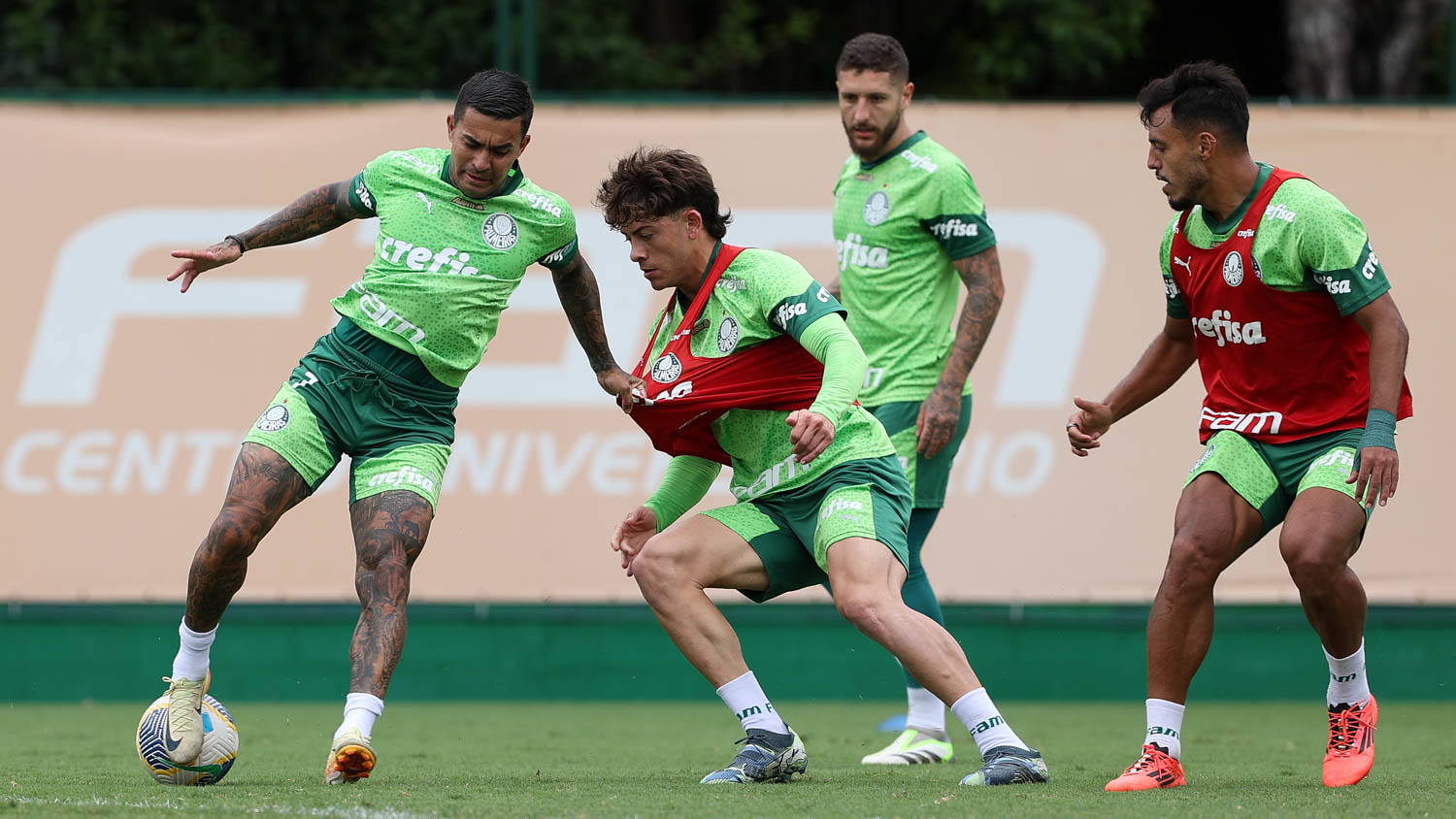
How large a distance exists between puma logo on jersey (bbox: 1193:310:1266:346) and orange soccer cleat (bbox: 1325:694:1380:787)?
116 cm

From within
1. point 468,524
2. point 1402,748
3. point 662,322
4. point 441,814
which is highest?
point 662,322

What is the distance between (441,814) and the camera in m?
4.51

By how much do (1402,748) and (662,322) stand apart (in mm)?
3744

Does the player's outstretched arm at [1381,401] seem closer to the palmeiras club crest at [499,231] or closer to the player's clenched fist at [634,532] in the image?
the player's clenched fist at [634,532]

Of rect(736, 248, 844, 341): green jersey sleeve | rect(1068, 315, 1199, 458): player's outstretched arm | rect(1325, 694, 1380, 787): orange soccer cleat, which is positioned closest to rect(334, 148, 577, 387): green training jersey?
rect(736, 248, 844, 341): green jersey sleeve

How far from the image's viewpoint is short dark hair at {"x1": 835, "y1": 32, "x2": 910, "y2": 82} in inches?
267

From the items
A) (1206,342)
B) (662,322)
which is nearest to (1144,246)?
(1206,342)

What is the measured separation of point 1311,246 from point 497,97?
2.48 metres

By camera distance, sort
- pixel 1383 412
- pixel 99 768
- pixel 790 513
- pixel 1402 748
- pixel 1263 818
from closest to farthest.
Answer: pixel 1263 818 → pixel 1383 412 → pixel 790 513 → pixel 99 768 → pixel 1402 748

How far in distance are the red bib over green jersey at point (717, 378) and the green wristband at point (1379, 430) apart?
157 cm

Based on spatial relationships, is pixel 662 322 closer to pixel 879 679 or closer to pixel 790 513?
pixel 790 513

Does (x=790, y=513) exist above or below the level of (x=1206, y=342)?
below

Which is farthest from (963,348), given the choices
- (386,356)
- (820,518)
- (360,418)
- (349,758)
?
(349,758)

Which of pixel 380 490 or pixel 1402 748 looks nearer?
pixel 380 490
